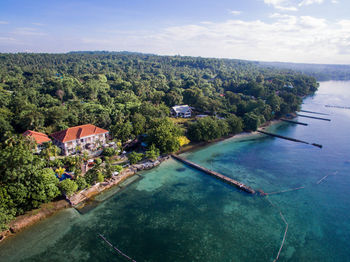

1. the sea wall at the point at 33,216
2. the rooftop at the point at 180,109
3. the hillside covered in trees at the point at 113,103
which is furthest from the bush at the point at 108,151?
the rooftop at the point at 180,109

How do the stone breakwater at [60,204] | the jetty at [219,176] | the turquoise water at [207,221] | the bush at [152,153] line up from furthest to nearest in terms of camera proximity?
the bush at [152,153]
the jetty at [219,176]
the stone breakwater at [60,204]
the turquoise water at [207,221]

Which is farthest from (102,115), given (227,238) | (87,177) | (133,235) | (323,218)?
(323,218)

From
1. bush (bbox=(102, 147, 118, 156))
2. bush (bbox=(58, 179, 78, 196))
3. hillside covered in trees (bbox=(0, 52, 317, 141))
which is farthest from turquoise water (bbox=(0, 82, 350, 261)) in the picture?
hillside covered in trees (bbox=(0, 52, 317, 141))

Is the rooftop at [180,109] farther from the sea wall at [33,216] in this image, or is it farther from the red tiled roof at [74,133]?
the sea wall at [33,216]

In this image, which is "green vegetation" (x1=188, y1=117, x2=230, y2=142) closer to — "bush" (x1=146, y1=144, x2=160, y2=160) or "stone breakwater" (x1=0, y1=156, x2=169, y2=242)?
"bush" (x1=146, y1=144, x2=160, y2=160)

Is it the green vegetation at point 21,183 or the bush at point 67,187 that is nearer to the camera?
the green vegetation at point 21,183

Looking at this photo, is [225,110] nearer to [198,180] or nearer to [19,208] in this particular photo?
[198,180]
